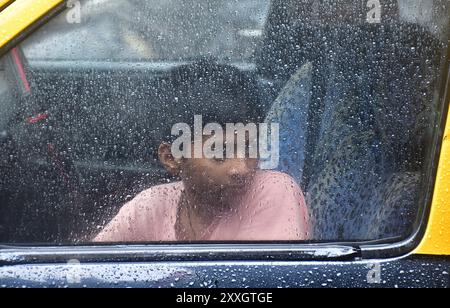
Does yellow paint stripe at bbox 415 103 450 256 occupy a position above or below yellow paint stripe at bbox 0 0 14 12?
below

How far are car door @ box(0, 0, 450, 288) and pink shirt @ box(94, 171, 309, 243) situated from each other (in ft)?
0.06

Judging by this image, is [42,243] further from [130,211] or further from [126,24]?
[126,24]

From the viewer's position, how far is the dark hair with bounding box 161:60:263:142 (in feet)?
6.95

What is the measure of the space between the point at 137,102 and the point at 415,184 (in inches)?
25.2

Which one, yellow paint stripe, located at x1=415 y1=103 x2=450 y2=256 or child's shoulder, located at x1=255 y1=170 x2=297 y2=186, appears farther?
child's shoulder, located at x1=255 y1=170 x2=297 y2=186

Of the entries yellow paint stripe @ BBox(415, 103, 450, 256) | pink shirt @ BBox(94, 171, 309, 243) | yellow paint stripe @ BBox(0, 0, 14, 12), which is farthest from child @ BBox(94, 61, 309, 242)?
yellow paint stripe @ BBox(0, 0, 14, 12)

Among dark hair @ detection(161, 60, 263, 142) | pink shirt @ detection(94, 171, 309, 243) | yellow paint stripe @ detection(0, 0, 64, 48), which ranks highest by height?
yellow paint stripe @ detection(0, 0, 64, 48)

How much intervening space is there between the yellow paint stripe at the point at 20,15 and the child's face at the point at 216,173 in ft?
1.45

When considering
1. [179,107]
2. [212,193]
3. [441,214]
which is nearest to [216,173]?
[212,193]

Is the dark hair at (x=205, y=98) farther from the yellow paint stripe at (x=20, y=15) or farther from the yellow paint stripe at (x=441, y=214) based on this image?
the yellow paint stripe at (x=441, y=214)

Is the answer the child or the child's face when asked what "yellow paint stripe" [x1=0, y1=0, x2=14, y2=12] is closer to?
the child

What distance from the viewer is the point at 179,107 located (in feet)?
6.95

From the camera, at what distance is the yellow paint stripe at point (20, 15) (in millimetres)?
2041
